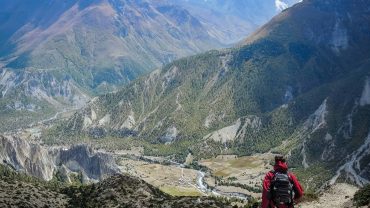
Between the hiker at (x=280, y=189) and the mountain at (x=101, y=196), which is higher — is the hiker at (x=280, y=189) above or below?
above

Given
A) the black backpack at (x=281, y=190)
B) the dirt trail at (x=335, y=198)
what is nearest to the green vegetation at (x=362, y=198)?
the dirt trail at (x=335, y=198)

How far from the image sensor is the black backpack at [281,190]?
40.2 metres

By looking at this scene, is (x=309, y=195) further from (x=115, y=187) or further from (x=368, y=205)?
(x=115, y=187)

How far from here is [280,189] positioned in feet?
132

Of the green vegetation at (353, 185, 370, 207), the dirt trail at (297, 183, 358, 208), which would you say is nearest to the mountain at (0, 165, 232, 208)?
the dirt trail at (297, 183, 358, 208)

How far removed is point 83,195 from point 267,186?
11748 centimetres

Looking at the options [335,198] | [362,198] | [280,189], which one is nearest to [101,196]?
[335,198]

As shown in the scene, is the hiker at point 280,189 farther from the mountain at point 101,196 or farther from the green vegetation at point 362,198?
the mountain at point 101,196

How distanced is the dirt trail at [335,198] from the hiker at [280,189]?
1646 inches

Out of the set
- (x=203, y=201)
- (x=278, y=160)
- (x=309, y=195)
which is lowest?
(x=203, y=201)

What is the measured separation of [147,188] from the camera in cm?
15462

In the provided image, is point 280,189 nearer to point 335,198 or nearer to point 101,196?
point 335,198

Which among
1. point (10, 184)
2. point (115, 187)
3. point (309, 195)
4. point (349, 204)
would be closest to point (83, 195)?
point (115, 187)

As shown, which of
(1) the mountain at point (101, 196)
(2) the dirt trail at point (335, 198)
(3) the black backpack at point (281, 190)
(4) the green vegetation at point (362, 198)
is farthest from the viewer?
(1) the mountain at point (101, 196)
